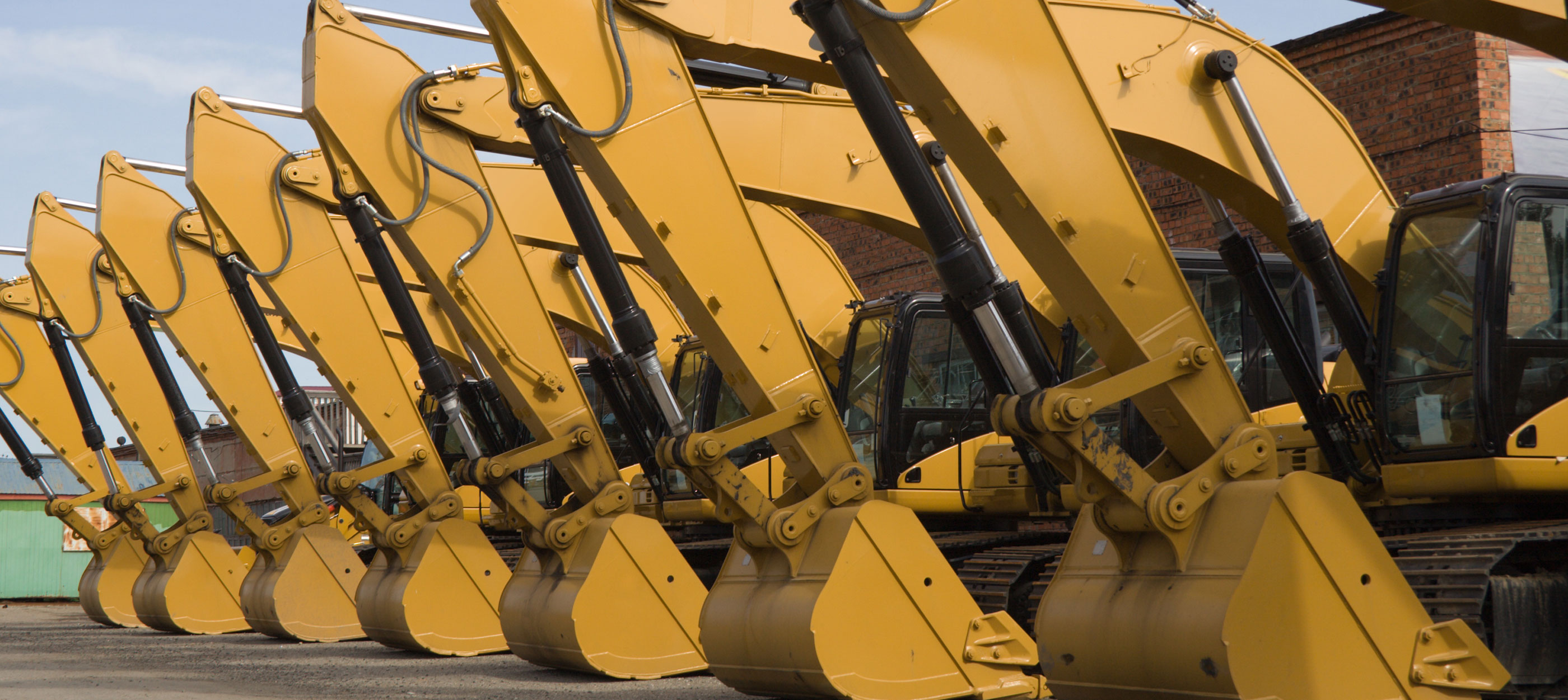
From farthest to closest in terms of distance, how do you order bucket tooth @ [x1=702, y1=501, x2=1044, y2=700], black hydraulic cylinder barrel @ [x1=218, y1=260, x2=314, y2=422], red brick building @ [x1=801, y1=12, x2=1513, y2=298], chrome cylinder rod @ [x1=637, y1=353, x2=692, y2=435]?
black hydraulic cylinder barrel @ [x1=218, y1=260, x2=314, y2=422] → red brick building @ [x1=801, y1=12, x2=1513, y2=298] → chrome cylinder rod @ [x1=637, y1=353, x2=692, y2=435] → bucket tooth @ [x1=702, y1=501, x2=1044, y2=700]

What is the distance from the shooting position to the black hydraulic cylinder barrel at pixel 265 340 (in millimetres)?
14672

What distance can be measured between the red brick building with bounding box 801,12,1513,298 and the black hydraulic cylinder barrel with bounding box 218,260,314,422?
9.60 meters

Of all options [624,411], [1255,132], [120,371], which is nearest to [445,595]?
[624,411]

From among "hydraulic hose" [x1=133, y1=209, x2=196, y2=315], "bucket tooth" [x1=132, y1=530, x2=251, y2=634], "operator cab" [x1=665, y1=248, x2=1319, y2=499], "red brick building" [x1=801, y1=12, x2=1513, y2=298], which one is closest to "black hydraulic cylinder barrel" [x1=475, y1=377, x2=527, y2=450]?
"operator cab" [x1=665, y1=248, x2=1319, y2=499]

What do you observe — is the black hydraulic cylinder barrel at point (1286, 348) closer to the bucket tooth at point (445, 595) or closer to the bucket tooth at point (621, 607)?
the bucket tooth at point (621, 607)

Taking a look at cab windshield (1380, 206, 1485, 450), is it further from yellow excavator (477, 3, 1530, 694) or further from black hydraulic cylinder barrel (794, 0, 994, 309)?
black hydraulic cylinder barrel (794, 0, 994, 309)

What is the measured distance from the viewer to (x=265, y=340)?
1507 cm

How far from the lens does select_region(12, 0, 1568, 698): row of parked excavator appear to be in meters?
6.35

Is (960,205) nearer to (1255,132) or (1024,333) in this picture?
(1024,333)

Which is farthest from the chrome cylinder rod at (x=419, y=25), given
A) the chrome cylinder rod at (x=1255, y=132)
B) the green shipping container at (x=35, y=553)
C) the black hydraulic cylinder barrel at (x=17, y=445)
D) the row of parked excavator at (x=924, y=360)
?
the green shipping container at (x=35, y=553)

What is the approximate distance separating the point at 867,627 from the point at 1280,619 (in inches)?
103

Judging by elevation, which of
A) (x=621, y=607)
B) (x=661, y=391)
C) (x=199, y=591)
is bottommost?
(x=621, y=607)

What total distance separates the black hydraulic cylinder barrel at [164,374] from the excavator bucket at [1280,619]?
47.2 feet

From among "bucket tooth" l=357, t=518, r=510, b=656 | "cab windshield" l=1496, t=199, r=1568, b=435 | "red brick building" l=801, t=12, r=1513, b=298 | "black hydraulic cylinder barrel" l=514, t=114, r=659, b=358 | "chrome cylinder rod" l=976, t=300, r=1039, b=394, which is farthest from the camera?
"red brick building" l=801, t=12, r=1513, b=298
